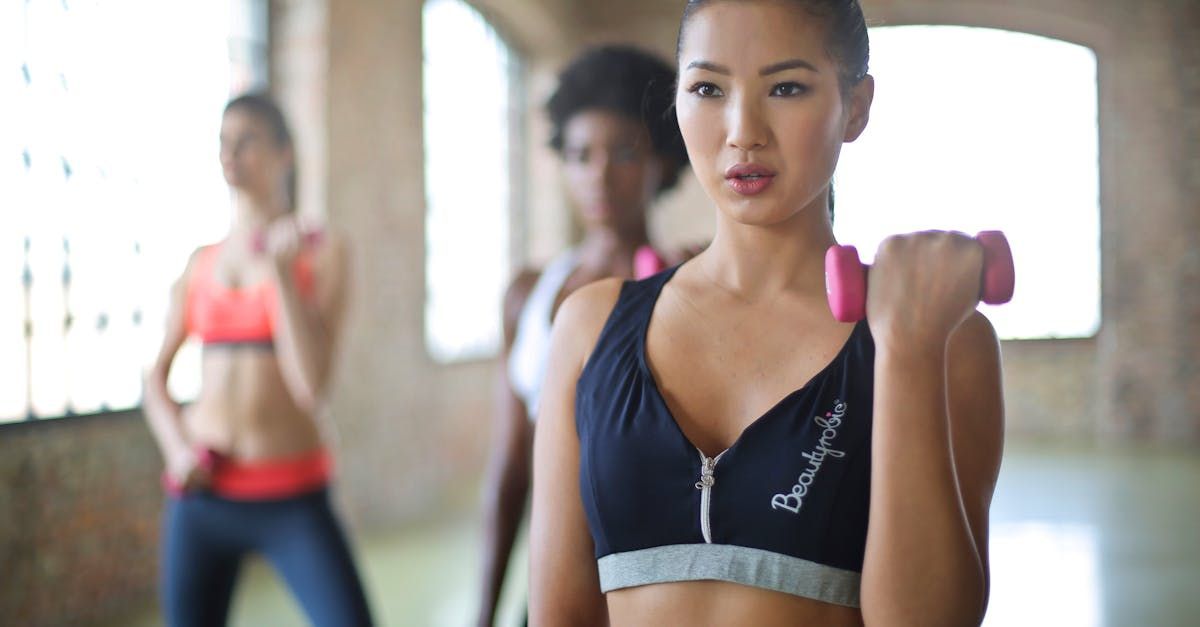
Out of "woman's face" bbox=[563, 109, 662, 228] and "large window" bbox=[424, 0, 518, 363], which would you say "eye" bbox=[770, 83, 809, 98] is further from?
"large window" bbox=[424, 0, 518, 363]

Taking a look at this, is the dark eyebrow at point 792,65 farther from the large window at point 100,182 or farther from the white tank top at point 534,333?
the large window at point 100,182

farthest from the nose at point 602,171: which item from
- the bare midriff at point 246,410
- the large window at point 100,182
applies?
the large window at point 100,182

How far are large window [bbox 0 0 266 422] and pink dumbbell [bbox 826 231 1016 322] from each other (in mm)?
3256

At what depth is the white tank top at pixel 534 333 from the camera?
1.95 metres

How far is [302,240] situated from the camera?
233 centimetres

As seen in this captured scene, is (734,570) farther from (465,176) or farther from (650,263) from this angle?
(465,176)

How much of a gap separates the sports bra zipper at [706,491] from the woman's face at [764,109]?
0.79ft

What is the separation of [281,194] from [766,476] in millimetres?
1852

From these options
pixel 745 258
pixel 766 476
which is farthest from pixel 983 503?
pixel 745 258

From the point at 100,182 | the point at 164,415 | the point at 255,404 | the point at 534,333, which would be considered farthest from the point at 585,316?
the point at 100,182

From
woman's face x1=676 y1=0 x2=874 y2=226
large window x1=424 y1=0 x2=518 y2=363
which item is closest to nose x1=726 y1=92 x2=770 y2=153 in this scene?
woman's face x1=676 y1=0 x2=874 y2=226

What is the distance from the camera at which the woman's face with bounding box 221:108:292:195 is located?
7.87 ft

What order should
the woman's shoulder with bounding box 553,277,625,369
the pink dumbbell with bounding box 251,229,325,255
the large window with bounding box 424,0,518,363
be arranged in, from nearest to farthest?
the woman's shoulder with bounding box 553,277,625,369 → the pink dumbbell with bounding box 251,229,325,255 → the large window with bounding box 424,0,518,363

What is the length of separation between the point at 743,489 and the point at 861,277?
8.9 inches
